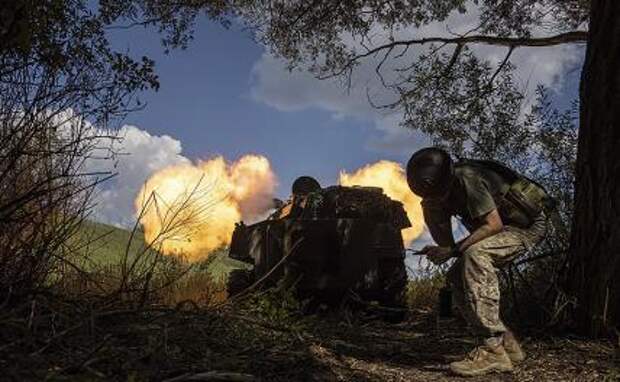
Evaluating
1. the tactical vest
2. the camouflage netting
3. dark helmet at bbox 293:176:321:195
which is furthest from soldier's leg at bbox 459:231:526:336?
dark helmet at bbox 293:176:321:195

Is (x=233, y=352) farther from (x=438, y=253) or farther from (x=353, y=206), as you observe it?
(x=353, y=206)

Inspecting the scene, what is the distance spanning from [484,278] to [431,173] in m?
0.83

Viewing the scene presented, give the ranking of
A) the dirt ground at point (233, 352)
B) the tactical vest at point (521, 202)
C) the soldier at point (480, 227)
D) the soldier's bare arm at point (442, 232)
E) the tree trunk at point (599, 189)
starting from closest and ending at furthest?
the dirt ground at point (233, 352), the soldier at point (480, 227), the tactical vest at point (521, 202), the soldier's bare arm at point (442, 232), the tree trunk at point (599, 189)

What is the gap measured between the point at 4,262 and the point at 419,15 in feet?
29.0

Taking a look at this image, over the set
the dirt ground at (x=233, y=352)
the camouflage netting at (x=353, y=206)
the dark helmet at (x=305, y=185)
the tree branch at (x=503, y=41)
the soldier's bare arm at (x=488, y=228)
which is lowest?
the dirt ground at (x=233, y=352)

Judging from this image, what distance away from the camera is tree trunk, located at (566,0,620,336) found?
6770 millimetres

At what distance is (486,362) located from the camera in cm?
579

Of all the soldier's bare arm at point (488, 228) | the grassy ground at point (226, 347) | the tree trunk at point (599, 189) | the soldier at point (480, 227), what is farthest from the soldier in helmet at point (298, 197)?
the soldier's bare arm at point (488, 228)

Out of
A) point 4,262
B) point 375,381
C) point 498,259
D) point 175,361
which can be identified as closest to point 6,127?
point 4,262

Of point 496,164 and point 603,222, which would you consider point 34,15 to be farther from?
point 603,222

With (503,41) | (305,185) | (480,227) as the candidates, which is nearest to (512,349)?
(480,227)

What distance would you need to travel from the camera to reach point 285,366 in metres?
5.29

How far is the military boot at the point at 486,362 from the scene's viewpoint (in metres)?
5.73

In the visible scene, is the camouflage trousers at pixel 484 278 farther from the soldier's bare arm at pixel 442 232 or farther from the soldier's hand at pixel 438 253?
the soldier's bare arm at pixel 442 232
